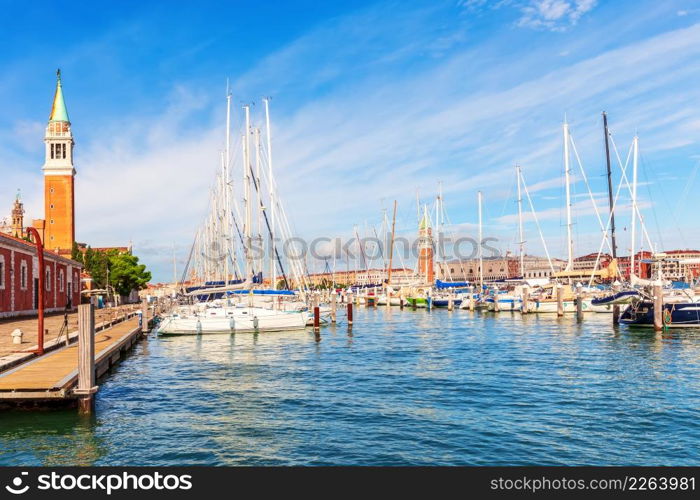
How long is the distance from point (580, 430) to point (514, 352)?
1645 centimetres

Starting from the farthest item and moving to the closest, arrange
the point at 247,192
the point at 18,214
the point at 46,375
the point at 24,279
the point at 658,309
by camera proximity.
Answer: the point at 18,214, the point at 24,279, the point at 247,192, the point at 658,309, the point at 46,375

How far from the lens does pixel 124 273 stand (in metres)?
93.4

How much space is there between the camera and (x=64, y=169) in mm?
98125

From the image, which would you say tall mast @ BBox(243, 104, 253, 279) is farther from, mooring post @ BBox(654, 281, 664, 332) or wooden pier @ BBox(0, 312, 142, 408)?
mooring post @ BBox(654, 281, 664, 332)

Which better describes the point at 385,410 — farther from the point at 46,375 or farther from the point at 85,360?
the point at 46,375

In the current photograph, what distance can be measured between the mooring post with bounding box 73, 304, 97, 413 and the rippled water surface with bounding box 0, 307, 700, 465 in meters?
0.56

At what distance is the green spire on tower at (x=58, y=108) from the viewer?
98.9 meters

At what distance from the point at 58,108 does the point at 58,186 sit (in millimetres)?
14264

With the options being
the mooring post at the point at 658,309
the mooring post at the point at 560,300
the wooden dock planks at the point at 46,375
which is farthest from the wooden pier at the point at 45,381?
the mooring post at the point at 560,300

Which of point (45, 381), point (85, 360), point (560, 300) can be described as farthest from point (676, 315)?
point (45, 381)

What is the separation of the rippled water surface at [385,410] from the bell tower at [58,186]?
7704 cm

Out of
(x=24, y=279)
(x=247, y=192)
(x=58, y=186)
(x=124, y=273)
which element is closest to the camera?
(x=247, y=192)
